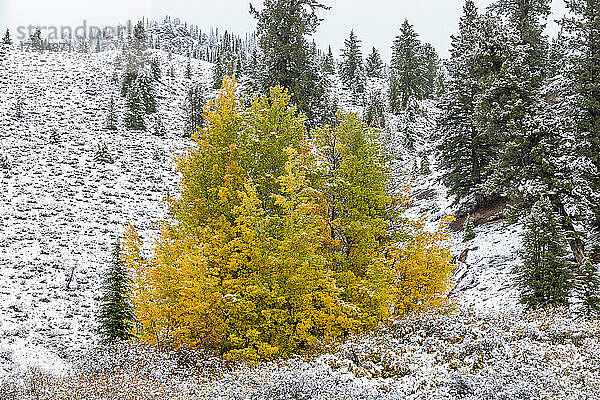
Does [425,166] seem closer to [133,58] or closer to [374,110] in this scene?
[374,110]

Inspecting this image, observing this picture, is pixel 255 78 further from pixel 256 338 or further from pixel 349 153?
pixel 256 338

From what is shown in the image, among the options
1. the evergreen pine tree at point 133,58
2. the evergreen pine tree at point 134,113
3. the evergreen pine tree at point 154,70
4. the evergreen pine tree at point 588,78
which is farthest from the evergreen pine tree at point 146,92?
the evergreen pine tree at point 588,78

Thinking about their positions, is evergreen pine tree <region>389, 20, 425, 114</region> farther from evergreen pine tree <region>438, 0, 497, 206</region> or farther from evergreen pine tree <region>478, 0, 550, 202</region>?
evergreen pine tree <region>478, 0, 550, 202</region>

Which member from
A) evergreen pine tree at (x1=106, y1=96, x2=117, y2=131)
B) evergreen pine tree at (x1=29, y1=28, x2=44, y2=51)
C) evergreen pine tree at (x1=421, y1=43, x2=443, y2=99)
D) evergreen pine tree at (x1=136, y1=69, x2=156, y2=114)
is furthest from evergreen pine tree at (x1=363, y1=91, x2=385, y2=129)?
evergreen pine tree at (x1=29, y1=28, x2=44, y2=51)

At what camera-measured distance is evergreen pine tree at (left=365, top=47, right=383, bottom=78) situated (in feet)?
287

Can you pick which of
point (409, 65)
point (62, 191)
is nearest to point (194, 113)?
point (62, 191)

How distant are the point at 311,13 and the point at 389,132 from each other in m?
31.1

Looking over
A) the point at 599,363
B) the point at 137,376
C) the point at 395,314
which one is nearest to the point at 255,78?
the point at 395,314

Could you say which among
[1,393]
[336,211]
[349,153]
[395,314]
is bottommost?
[1,393]

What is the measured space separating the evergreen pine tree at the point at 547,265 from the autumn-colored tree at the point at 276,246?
3.32m

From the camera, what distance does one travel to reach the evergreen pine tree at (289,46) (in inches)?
843

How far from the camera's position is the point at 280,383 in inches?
349

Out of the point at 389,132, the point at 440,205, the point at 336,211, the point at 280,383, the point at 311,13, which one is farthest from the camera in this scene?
the point at 389,132

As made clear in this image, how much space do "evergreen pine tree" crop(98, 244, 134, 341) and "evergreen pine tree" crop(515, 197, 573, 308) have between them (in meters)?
14.2
